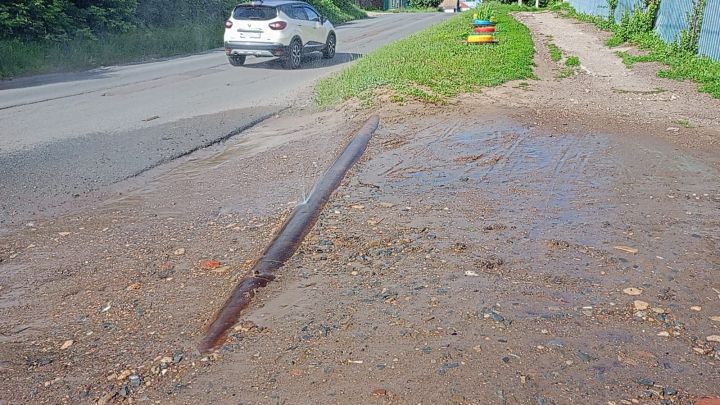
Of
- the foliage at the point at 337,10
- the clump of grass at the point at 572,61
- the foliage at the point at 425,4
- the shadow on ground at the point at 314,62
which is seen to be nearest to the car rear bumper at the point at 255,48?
the shadow on ground at the point at 314,62

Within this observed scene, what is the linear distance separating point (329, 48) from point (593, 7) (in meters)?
15.7

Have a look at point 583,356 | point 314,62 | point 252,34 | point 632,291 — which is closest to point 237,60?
point 252,34

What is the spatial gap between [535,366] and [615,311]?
866mm

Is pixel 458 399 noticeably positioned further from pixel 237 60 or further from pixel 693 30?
pixel 237 60

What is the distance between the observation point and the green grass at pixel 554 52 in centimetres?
1566

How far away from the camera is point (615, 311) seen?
12.0 ft

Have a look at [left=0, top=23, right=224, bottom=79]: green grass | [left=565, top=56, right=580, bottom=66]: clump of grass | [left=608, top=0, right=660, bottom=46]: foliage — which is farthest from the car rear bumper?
[left=608, top=0, right=660, bottom=46]: foliage

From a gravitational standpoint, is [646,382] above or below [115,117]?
below

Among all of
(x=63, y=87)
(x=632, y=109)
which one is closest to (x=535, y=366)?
(x=632, y=109)

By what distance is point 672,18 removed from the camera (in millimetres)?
16609

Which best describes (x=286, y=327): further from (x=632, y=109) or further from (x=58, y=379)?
(x=632, y=109)

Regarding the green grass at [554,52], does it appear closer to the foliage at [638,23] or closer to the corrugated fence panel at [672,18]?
the foliage at [638,23]

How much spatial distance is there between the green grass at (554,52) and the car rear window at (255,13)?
744 cm

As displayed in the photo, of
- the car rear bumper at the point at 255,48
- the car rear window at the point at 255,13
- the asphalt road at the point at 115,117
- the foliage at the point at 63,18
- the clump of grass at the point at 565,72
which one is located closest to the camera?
the asphalt road at the point at 115,117
